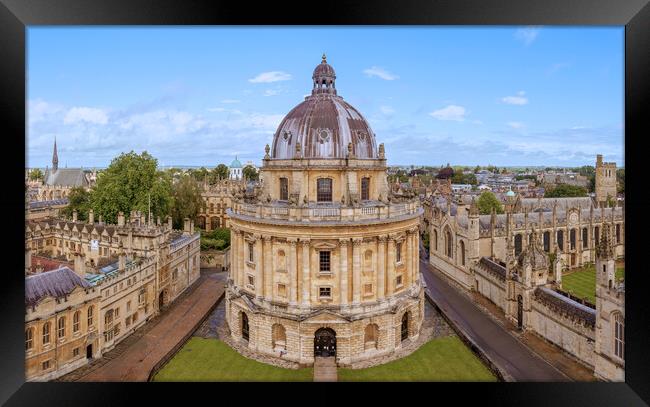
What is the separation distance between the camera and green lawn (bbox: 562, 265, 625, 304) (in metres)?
26.6

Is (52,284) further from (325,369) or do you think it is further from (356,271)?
(356,271)

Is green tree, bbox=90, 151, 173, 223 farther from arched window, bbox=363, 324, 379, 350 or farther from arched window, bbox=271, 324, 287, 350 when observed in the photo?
arched window, bbox=363, 324, 379, 350

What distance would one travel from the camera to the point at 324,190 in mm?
20750

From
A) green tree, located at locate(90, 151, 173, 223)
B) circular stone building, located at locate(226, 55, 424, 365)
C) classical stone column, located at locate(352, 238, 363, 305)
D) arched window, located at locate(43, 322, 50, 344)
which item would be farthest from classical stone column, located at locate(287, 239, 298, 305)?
green tree, located at locate(90, 151, 173, 223)

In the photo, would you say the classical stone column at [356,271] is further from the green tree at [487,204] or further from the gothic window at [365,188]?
the green tree at [487,204]

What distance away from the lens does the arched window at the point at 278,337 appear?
19.6 metres

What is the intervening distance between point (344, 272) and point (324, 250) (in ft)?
4.26

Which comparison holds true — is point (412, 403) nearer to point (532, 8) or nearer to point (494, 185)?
point (532, 8)

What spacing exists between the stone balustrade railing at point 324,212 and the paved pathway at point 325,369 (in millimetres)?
6147

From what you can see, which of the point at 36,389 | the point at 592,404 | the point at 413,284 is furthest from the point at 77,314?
the point at 592,404

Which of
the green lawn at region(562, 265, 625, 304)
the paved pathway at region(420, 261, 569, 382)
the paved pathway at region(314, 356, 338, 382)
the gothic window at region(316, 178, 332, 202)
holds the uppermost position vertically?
the gothic window at region(316, 178, 332, 202)

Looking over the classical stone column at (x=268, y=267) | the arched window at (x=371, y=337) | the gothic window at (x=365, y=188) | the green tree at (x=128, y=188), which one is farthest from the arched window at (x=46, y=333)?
the green tree at (x=128, y=188)

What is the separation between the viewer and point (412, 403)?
1212cm

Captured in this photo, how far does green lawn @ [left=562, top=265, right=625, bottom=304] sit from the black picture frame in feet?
48.6
